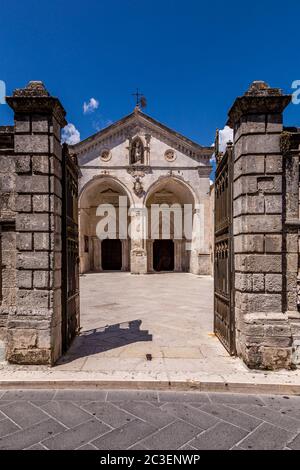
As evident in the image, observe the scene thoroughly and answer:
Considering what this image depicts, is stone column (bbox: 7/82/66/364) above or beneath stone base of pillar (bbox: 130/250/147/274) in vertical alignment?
above

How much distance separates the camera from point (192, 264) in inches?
856

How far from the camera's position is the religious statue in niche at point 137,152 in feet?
69.6

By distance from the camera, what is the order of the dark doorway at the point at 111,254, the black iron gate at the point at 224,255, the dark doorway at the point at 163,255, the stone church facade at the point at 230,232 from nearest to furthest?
the stone church facade at the point at 230,232 → the black iron gate at the point at 224,255 → the dark doorway at the point at 163,255 → the dark doorway at the point at 111,254

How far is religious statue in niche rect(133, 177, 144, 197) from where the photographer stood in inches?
826

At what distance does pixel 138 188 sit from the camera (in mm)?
20969

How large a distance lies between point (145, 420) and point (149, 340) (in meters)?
2.75

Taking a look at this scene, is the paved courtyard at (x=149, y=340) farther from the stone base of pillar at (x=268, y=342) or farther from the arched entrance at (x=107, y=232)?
the arched entrance at (x=107, y=232)

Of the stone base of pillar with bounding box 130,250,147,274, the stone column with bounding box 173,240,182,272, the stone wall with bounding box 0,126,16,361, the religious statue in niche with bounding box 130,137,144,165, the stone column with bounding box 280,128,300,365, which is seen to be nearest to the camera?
the stone column with bounding box 280,128,300,365

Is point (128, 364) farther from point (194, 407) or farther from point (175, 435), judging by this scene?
point (175, 435)

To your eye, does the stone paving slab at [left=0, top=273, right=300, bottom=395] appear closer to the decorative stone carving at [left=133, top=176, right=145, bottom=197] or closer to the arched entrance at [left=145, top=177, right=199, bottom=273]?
the decorative stone carving at [left=133, top=176, right=145, bottom=197]

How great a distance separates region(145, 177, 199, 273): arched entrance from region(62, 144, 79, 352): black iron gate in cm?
1611

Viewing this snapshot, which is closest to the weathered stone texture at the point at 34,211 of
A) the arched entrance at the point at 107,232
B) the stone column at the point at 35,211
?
the stone column at the point at 35,211

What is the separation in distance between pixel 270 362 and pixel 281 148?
3.16 meters

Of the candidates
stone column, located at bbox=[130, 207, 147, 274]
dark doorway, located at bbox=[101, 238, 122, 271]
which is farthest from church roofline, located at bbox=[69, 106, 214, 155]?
dark doorway, located at bbox=[101, 238, 122, 271]
